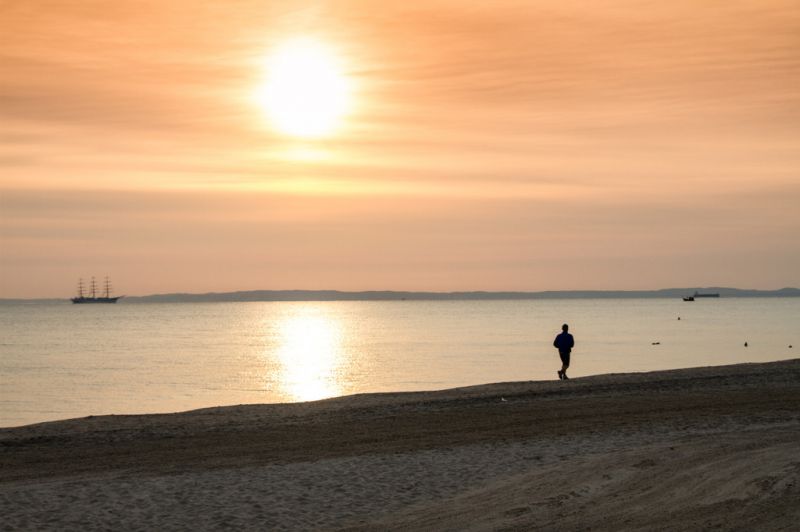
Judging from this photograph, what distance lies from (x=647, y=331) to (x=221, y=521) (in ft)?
386

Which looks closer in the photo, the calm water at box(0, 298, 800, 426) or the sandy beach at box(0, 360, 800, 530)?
the sandy beach at box(0, 360, 800, 530)

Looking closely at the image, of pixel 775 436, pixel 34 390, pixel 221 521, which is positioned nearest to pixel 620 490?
pixel 775 436

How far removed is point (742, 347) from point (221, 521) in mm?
79902

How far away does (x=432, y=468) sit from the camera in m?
18.5

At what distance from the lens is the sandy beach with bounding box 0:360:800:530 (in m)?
14.6

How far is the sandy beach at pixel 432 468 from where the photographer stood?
14.6 metres

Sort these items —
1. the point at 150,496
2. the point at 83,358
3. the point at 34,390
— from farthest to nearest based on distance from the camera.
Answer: the point at 83,358 < the point at 34,390 < the point at 150,496

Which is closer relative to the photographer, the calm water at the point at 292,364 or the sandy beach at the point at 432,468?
the sandy beach at the point at 432,468

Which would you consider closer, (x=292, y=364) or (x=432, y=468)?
(x=432, y=468)

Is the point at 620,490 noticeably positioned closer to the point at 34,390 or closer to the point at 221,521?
the point at 221,521

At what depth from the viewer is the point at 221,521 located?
15336mm

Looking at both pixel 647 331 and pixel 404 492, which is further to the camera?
pixel 647 331

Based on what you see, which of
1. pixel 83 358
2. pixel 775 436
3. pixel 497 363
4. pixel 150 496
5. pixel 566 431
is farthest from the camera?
pixel 83 358

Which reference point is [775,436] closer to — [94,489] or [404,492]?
[404,492]
